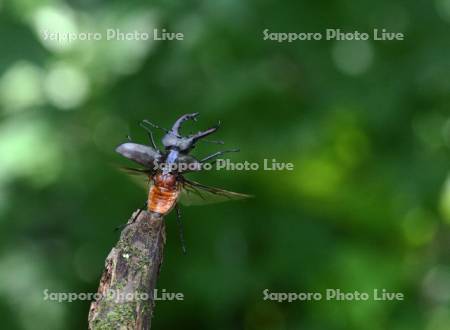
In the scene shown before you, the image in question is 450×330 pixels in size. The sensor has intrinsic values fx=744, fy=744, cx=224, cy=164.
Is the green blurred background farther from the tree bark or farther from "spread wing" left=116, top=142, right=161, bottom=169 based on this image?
the tree bark

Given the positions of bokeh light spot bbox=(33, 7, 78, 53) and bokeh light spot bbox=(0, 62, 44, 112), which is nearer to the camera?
bokeh light spot bbox=(33, 7, 78, 53)

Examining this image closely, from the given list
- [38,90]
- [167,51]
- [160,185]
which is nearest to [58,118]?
[38,90]

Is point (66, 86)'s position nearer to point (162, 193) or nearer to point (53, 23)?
point (53, 23)

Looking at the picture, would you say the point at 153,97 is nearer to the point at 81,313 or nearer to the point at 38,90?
the point at 38,90

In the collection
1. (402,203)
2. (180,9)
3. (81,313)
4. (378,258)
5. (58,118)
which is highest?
(180,9)

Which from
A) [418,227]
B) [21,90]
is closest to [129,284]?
[21,90]

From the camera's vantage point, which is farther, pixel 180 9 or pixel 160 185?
pixel 180 9

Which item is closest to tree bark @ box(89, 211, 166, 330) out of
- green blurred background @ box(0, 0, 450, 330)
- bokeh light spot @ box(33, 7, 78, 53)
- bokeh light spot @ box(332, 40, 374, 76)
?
green blurred background @ box(0, 0, 450, 330)
